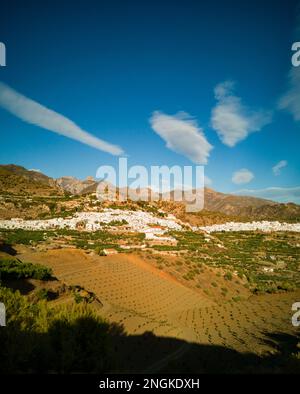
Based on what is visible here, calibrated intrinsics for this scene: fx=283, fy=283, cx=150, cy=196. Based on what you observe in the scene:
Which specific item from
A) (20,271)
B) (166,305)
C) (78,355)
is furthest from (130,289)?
(78,355)

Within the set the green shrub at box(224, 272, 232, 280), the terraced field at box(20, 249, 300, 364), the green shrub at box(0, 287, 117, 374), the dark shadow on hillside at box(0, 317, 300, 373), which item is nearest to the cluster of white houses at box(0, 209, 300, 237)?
the green shrub at box(224, 272, 232, 280)

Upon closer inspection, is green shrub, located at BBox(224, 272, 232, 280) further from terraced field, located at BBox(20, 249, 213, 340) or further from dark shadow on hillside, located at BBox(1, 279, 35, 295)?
dark shadow on hillside, located at BBox(1, 279, 35, 295)

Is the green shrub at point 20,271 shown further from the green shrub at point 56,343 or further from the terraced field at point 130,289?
the green shrub at point 56,343

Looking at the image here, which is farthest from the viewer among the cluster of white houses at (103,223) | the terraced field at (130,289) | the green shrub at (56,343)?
the cluster of white houses at (103,223)

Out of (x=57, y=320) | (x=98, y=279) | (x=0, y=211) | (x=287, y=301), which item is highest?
(x=0, y=211)

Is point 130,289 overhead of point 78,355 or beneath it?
beneath

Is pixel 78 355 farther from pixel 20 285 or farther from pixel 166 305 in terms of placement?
pixel 166 305

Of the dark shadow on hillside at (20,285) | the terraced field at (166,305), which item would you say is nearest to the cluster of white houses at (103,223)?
the terraced field at (166,305)

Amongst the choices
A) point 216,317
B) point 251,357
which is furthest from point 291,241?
point 251,357

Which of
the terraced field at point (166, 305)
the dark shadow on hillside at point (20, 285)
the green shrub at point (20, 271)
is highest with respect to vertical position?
the green shrub at point (20, 271)

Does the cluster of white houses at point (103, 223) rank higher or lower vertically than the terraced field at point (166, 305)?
higher
